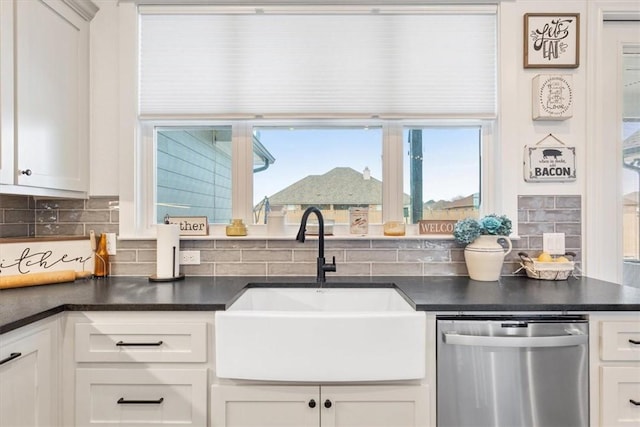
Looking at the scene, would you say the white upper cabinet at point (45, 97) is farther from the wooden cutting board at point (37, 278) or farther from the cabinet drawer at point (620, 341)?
the cabinet drawer at point (620, 341)

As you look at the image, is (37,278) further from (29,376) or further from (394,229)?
(394,229)

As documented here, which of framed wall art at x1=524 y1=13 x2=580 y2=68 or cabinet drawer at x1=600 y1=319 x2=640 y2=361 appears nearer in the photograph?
cabinet drawer at x1=600 y1=319 x2=640 y2=361

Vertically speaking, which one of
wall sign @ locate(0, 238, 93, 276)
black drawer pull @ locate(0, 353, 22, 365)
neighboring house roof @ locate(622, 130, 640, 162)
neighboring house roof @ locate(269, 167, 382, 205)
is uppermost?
neighboring house roof @ locate(622, 130, 640, 162)

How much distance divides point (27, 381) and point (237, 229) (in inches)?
42.7

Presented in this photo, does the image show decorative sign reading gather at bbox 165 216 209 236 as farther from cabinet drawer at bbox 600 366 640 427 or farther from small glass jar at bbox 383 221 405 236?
cabinet drawer at bbox 600 366 640 427

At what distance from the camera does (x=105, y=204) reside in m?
2.12

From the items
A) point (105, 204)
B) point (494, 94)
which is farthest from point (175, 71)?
point (494, 94)

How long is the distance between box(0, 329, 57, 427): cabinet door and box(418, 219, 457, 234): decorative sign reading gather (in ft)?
5.87

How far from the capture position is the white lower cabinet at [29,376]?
1.22 m

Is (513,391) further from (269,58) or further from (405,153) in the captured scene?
(269,58)

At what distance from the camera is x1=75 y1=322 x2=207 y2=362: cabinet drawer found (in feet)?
4.80

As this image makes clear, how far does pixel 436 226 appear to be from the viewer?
6.97ft

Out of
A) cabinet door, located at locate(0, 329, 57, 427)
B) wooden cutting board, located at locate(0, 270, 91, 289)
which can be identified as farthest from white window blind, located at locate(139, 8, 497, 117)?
cabinet door, located at locate(0, 329, 57, 427)

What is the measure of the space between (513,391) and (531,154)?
50.7 inches
